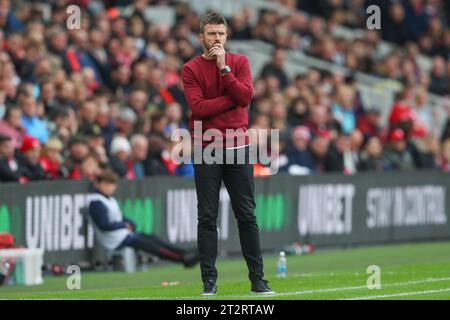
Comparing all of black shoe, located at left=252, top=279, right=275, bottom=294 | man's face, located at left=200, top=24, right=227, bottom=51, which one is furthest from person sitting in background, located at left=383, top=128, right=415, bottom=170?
man's face, located at left=200, top=24, right=227, bottom=51

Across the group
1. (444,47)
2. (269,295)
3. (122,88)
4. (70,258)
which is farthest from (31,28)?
(444,47)

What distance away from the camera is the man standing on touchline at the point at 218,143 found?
1243 centimetres

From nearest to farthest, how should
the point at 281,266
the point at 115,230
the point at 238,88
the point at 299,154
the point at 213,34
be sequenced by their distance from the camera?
the point at 238,88 < the point at 213,34 < the point at 281,266 < the point at 115,230 < the point at 299,154

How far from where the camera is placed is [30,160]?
18.3 m

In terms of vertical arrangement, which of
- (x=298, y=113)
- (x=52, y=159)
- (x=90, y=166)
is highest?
(x=298, y=113)

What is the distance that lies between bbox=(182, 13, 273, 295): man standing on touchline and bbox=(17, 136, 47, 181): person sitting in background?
5.99m

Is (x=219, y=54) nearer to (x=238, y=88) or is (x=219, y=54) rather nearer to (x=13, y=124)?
(x=238, y=88)

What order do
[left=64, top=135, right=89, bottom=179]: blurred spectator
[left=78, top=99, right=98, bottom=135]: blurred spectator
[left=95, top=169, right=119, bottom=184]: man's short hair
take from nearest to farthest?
[left=95, top=169, right=119, bottom=184]: man's short hair → [left=64, top=135, right=89, bottom=179]: blurred spectator → [left=78, top=99, right=98, bottom=135]: blurred spectator

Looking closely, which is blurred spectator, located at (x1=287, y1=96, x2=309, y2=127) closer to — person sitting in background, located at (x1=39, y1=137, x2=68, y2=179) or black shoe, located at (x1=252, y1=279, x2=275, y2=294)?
person sitting in background, located at (x1=39, y1=137, x2=68, y2=179)

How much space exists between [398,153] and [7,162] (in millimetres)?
9321

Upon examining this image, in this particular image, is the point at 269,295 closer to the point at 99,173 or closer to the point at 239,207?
the point at 239,207

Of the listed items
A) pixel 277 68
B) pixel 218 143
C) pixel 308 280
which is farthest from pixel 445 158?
pixel 218 143

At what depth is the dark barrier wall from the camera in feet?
58.5

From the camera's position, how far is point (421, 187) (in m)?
24.0
